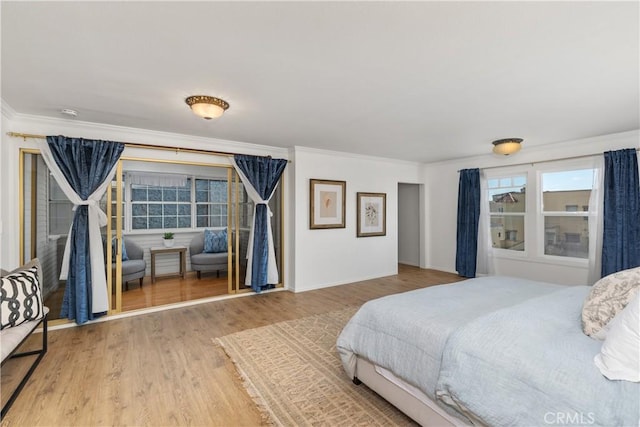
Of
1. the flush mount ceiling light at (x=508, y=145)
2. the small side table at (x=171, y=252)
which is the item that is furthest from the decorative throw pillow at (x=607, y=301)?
the small side table at (x=171, y=252)

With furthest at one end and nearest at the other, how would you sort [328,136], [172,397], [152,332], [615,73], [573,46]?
1. [328,136]
2. [152,332]
3. [615,73]
4. [172,397]
5. [573,46]

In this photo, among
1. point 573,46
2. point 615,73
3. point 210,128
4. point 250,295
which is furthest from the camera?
point 250,295

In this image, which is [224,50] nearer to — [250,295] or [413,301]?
[413,301]

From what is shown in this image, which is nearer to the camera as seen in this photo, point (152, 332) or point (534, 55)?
point (534, 55)

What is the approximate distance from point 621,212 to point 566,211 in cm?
75

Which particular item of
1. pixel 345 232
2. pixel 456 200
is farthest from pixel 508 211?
pixel 345 232

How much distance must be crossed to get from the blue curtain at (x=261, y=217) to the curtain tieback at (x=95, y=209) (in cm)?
189

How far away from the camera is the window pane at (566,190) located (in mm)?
4504

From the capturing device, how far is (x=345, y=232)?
18.1 ft

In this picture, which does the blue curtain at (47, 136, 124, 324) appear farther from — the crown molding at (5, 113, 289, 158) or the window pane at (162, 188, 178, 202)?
the window pane at (162, 188, 178, 202)

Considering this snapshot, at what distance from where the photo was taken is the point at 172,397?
2.15m

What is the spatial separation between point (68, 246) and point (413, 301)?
12.3ft

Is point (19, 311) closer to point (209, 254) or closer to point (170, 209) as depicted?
point (209, 254)

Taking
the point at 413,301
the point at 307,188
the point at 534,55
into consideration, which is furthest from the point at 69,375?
the point at 534,55
